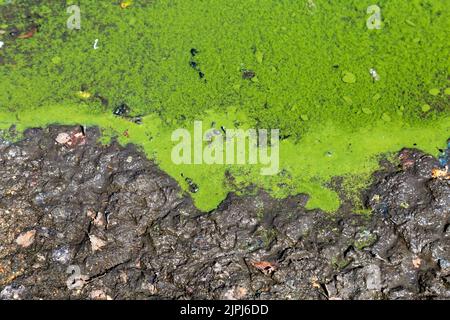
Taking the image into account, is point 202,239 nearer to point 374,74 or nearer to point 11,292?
point 11,292

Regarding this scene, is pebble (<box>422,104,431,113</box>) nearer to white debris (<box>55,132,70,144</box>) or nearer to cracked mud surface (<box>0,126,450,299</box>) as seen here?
cracked mud surface (<box>0,126,450,299</box>)

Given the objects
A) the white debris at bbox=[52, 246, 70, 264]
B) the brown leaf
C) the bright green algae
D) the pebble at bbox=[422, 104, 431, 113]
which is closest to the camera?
the white debris at bbox=[52, 246, 70, 264]

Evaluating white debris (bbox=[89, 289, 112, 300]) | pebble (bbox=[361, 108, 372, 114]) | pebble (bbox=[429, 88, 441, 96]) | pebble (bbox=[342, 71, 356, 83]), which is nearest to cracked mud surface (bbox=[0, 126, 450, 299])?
white debris (bbox=[89, 289, 112, 300])

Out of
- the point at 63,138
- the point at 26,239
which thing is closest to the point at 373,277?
the point at 26,239

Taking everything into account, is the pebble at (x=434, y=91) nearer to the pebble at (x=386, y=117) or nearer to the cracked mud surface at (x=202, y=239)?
the pebble at (x=386, y=117)

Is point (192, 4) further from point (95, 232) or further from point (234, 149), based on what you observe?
point (95, 232)

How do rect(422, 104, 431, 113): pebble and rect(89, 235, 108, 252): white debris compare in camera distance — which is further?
rect(422, 104, 431, 113): pebble
